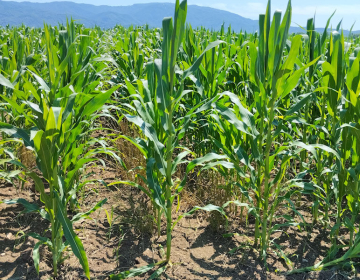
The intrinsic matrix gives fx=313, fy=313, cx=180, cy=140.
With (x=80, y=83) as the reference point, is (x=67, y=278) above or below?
below

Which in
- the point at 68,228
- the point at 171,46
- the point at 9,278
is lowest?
the point at 9,278

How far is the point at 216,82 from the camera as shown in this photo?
2711mm

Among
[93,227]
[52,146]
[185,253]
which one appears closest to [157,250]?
[185,253]

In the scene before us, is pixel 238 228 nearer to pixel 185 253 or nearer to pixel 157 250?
pixel 185 253

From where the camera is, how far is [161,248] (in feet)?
6.64

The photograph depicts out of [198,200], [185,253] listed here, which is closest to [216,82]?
[198,200]

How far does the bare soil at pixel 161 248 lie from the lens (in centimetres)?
185

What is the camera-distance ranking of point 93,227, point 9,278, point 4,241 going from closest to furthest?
point 9,278
point 4,241
point 93,227

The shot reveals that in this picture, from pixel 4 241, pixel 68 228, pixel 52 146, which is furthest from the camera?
pixel 4 241

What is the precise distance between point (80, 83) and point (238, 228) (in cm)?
158

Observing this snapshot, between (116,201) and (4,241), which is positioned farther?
(116,201)

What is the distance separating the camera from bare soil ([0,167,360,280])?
6.06ft

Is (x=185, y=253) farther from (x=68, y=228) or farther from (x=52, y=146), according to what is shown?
(x=52, y=146)

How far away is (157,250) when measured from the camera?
205 cm
